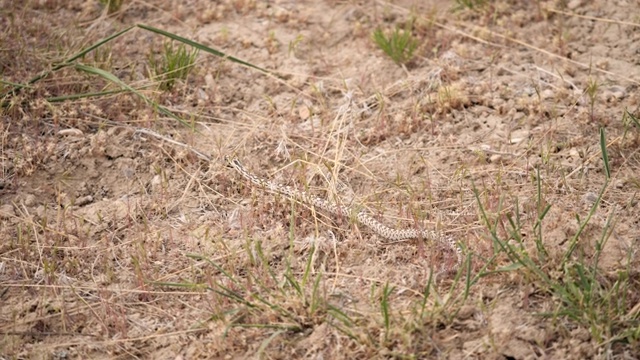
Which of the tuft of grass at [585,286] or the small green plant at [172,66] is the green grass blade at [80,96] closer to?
the small green plant at [172,66]

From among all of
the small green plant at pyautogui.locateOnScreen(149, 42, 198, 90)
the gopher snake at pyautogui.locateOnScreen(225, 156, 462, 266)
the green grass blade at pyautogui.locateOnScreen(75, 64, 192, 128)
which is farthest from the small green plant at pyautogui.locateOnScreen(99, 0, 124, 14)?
the gopher snake at pyautogui.locateOnScreen(225, 156, 462, 266)

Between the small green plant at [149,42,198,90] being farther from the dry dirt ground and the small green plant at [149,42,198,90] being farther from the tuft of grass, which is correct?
the tuft of grass

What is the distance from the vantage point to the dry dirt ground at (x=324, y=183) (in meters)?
3.40

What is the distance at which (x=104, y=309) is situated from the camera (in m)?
3.65

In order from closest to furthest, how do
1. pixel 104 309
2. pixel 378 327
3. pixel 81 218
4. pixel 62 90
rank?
pixel 378 327 < pixel 104 309 < pixel 81 218 < pixel 62 90

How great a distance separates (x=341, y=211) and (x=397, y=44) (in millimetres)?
1515

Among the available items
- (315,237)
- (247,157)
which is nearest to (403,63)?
(247,157)

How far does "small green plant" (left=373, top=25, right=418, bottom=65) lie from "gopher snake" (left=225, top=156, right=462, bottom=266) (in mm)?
1345

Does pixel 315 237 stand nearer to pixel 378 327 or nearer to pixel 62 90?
pixel 378 327

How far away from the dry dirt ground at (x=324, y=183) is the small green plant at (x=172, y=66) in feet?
0.30

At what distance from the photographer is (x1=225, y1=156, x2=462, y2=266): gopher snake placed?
3826mm

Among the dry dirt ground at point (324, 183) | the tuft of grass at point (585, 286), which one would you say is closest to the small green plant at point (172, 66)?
the dry dirt ground at point (324, 183)

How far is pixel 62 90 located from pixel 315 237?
2066 mm

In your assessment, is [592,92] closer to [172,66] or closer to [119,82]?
[172,66]
